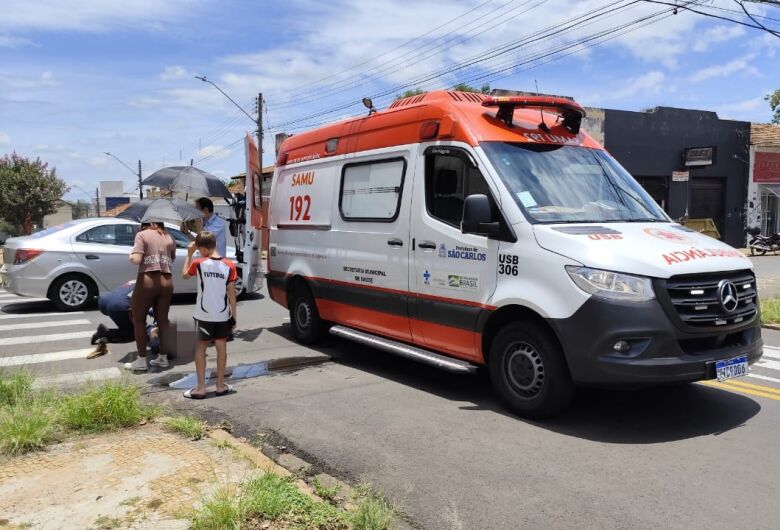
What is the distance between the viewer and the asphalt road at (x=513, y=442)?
3666mm

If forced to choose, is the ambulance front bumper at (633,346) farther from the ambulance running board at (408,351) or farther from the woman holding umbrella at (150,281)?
the woman holding umbrella at (150,281)

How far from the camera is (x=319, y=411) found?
5.46 meters

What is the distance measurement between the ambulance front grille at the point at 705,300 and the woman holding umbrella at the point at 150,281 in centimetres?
511

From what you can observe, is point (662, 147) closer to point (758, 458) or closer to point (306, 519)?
point (758, 458)

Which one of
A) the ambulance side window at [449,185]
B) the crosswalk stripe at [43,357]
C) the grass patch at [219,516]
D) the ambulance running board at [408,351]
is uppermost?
the ambulance side window at [449,185]

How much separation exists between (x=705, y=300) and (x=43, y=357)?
7.27 m

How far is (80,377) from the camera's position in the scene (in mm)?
6754

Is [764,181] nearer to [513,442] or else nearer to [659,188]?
[659,188]

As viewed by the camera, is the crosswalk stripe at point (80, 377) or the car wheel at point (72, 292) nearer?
the crosswalk stripe at point (80, 377)

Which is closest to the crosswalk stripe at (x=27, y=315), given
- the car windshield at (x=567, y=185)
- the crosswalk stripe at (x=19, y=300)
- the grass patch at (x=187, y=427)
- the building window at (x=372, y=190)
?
the crosswalk stripe at (x=19, y=300)

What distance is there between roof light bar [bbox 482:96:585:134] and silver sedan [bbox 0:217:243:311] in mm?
7605

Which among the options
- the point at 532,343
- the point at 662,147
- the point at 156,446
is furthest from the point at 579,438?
the point at 662,147

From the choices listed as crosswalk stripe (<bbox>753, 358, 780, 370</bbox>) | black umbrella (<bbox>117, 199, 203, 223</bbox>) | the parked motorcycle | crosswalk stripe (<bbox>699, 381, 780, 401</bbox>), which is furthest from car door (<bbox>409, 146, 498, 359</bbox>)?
the parked motorcycle

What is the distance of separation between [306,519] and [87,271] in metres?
9.29
